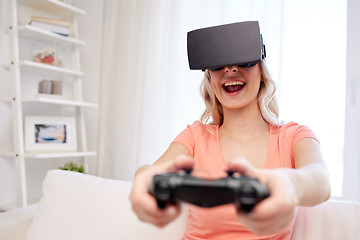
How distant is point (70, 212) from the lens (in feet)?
4.23

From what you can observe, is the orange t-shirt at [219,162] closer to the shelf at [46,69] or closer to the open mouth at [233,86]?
the open mouth at [233,86]

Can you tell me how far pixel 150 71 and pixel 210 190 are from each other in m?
2.14

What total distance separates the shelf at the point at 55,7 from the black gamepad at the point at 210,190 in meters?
2.31

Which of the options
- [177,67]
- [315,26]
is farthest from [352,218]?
[177,67]

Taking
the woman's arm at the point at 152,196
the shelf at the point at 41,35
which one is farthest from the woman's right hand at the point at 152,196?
the shelf at the point at 41,35

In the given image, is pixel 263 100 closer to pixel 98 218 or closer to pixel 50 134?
pixel 98 218

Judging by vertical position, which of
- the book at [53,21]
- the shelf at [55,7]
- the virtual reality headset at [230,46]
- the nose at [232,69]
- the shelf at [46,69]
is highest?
the shelf at [55,7]

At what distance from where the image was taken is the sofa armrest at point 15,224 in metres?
1.28

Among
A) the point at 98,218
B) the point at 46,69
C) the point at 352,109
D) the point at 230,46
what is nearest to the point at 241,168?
the point at 230,46

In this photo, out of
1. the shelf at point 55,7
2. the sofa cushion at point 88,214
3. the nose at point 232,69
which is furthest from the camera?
the shelf at point 55,7

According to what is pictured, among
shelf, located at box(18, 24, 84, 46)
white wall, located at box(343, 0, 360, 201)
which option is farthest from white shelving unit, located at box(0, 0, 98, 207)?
white wall, located at box(343, 0, 360, 201)

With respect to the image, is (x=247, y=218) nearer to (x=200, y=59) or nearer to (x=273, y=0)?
(x=200, y=59)

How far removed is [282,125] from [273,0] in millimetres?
1213

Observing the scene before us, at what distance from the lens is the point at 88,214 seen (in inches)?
49.6
